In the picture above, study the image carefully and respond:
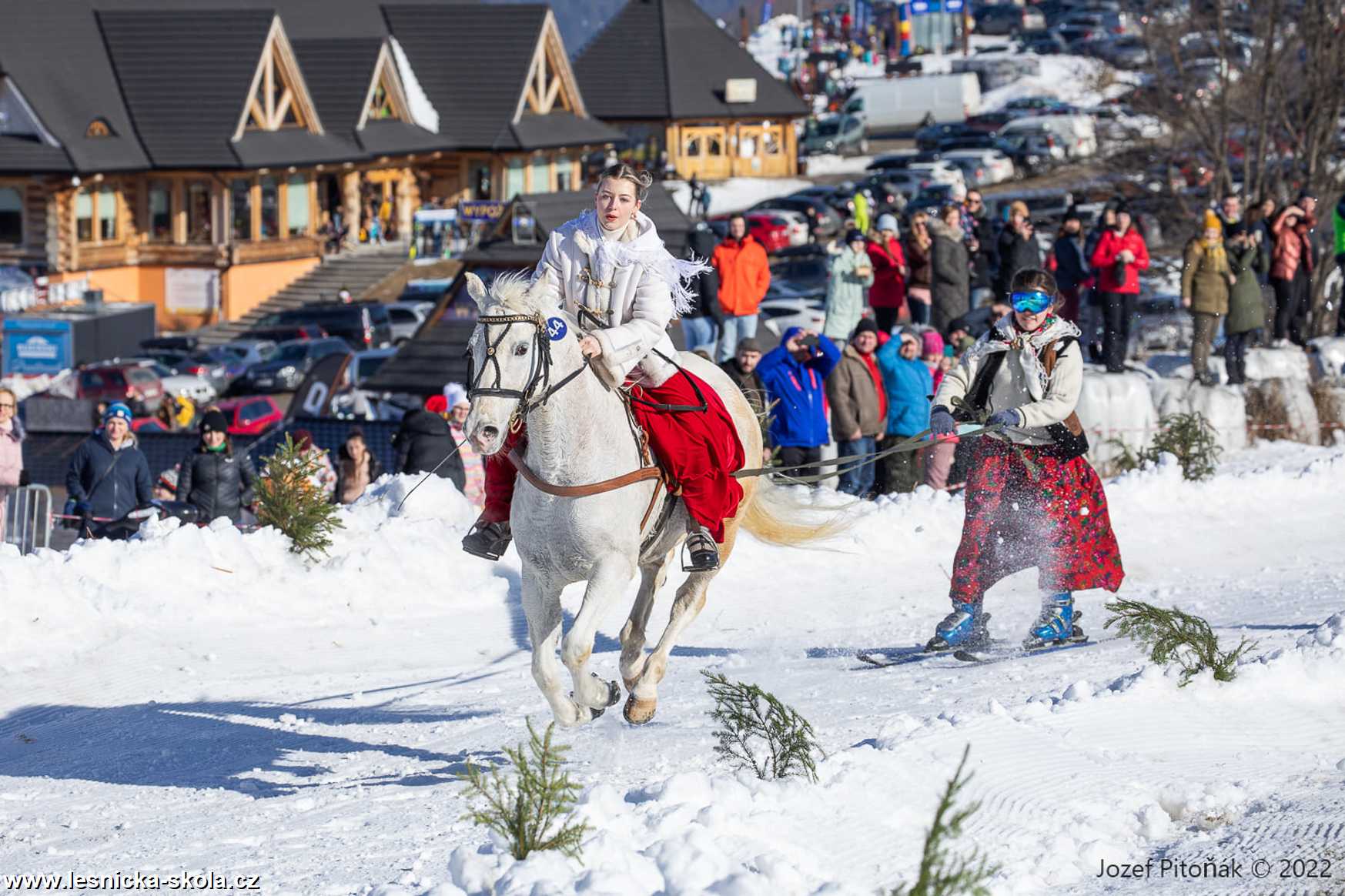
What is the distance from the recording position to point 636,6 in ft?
Result: 238

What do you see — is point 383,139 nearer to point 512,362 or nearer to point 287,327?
point 287,327

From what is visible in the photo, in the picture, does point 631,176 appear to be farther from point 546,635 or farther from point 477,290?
point 546,635

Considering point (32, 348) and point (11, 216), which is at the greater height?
point (11, 216)

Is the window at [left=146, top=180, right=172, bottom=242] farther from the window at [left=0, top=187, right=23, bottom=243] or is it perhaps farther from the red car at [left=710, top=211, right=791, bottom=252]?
the red car at [left=710, top=211, right=791, bottom=252]

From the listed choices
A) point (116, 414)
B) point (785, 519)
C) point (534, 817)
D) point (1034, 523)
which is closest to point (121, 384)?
point (116, 414)

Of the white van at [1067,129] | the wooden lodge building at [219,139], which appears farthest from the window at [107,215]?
the white van at [1067,129]

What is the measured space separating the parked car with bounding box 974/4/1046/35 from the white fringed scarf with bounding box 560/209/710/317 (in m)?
92.7

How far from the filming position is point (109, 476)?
13.9 metres

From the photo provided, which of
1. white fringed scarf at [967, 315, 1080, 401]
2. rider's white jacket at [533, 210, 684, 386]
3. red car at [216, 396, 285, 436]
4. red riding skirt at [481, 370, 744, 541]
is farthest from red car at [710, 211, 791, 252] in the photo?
rider's white jacket at [533, 210, 684, 386]

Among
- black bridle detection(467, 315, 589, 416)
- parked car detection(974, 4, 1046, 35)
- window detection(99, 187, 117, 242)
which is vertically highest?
parked car detection(974, 4, 1046, 35)

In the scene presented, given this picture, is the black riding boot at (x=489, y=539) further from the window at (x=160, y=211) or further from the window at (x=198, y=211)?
the window at (x=160, y=211)

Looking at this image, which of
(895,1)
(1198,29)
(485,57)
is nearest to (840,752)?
(1198,29)

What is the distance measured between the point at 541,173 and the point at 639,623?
180ft

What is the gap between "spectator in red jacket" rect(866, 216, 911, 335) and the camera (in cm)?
1945
